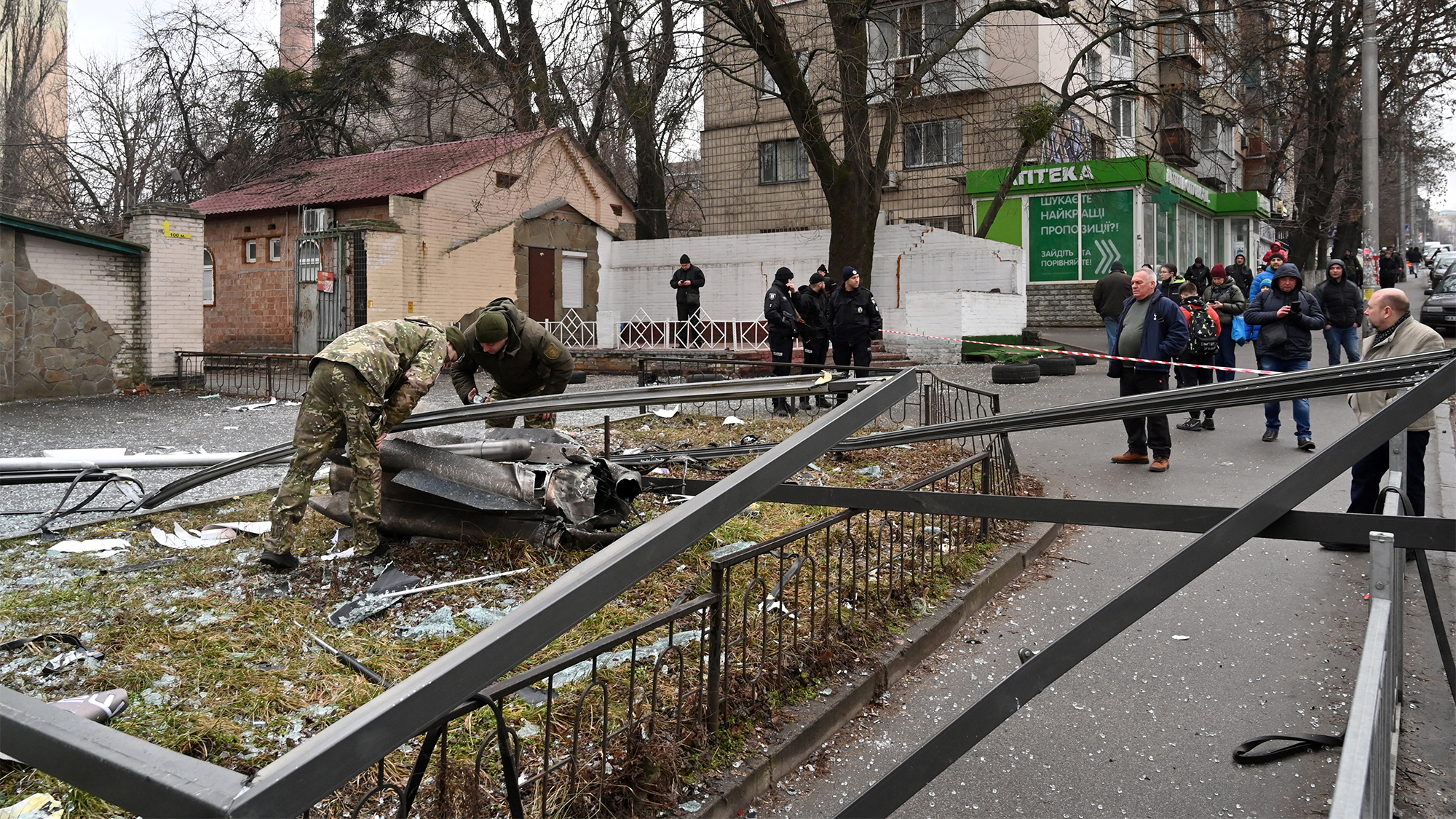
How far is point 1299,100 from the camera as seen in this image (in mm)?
28594

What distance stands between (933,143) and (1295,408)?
21.3m

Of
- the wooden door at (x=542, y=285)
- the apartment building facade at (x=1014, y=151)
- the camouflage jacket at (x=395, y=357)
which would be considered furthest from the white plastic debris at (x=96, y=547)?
the wooden door at (x=542, y=285)

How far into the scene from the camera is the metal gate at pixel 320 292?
22234mm

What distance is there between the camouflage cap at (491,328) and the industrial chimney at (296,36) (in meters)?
29.1

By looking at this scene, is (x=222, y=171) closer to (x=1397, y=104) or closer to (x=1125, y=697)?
(x=1125, y=697)

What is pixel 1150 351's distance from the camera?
9.20 m

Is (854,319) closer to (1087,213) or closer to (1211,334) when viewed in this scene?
(1211,334)

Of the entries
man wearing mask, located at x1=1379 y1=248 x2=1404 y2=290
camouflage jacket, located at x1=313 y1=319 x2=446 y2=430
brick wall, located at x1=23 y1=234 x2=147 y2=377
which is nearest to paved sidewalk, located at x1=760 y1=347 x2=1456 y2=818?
camouflage jacket, located at x1=313 y1=319 x2=446 y2=430

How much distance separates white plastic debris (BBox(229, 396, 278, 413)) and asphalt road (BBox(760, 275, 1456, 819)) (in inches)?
462

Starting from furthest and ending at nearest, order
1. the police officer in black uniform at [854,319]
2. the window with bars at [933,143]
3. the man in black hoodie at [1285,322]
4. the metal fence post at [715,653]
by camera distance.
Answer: the window with bars at [933,143] < the police officer in black uniform at [854,319] < the man in black hoodie at [1285,322] < the metal fence post at [715,653]

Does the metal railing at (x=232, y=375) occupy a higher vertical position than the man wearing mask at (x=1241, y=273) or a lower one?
lower

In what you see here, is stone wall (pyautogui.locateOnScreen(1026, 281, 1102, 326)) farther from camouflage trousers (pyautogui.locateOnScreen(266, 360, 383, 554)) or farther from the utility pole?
camouflage trousers (pyautogui.locateOnScreen(266, 360, 383, 554))

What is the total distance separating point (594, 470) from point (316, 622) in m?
1.63

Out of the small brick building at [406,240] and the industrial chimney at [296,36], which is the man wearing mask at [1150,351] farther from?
the industrial chimney at [296,36]
